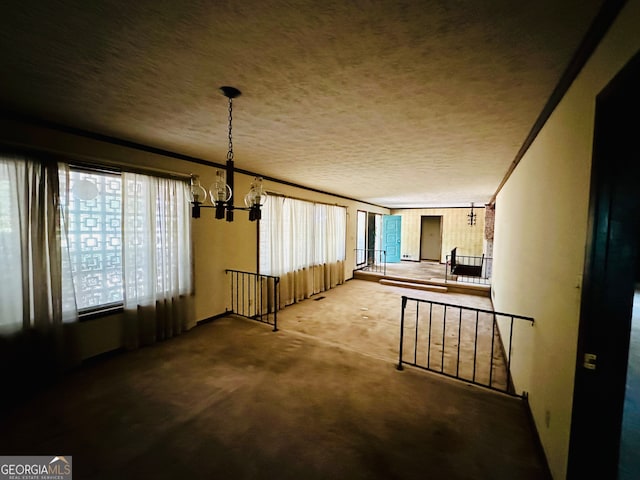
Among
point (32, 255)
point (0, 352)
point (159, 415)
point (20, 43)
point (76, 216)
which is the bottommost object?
point (159, 415)

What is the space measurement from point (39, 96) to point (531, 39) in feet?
10.6

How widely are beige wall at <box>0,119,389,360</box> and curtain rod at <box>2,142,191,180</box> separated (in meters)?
0.01

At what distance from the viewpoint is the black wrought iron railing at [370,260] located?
30.3 ft

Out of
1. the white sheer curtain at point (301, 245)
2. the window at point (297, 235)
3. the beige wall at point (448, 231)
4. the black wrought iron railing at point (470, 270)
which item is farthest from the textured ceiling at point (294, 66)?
the beige wall at point (448, 231)

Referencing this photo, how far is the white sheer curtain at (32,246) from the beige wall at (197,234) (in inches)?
8.6

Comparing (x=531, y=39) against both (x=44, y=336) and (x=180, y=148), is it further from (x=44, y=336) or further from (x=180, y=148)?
(x=44, y=336)

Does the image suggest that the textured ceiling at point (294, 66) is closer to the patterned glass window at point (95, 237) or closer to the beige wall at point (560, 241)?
the beige wall at point (560, 241)

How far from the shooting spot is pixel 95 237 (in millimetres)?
2893

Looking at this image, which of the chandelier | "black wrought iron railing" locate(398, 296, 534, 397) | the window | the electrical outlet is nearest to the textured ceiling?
the chandelier

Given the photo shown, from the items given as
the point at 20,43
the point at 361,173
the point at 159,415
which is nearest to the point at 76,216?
the point at 20,43

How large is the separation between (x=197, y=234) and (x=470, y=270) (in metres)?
9.01

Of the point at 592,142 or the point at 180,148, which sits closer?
the point at 592,142

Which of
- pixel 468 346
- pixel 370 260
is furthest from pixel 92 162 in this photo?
pixel 370 260

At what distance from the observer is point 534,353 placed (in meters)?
2.10
